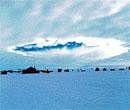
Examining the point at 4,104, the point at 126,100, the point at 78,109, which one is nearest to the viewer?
the point at 78,109

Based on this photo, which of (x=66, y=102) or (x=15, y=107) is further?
(x=66, y=102)

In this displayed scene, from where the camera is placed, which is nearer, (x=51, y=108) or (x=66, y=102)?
(x=51, y=108)

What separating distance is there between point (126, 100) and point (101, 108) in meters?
10.1

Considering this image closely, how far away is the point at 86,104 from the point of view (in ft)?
166

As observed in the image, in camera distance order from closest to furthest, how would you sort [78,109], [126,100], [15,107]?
1. [78,109]
2. [15,107]
3. [126,100]

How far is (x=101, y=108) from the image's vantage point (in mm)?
47156

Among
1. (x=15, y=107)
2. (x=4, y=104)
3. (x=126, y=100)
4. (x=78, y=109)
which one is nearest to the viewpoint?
(x=78, y=109)

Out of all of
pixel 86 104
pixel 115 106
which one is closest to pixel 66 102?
pixel 86 104

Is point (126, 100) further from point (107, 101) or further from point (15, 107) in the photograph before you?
point (15, 107)

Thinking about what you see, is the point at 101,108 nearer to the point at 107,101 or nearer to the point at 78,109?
the point at 78,109

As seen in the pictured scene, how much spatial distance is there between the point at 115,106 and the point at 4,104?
Result: 45.3ft

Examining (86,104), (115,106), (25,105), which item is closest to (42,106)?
(25,105)

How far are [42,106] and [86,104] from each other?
17.1ft

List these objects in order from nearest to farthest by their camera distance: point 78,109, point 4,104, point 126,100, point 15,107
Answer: point 78,109 → point 15,107 → point 4,104 → point 126,100
